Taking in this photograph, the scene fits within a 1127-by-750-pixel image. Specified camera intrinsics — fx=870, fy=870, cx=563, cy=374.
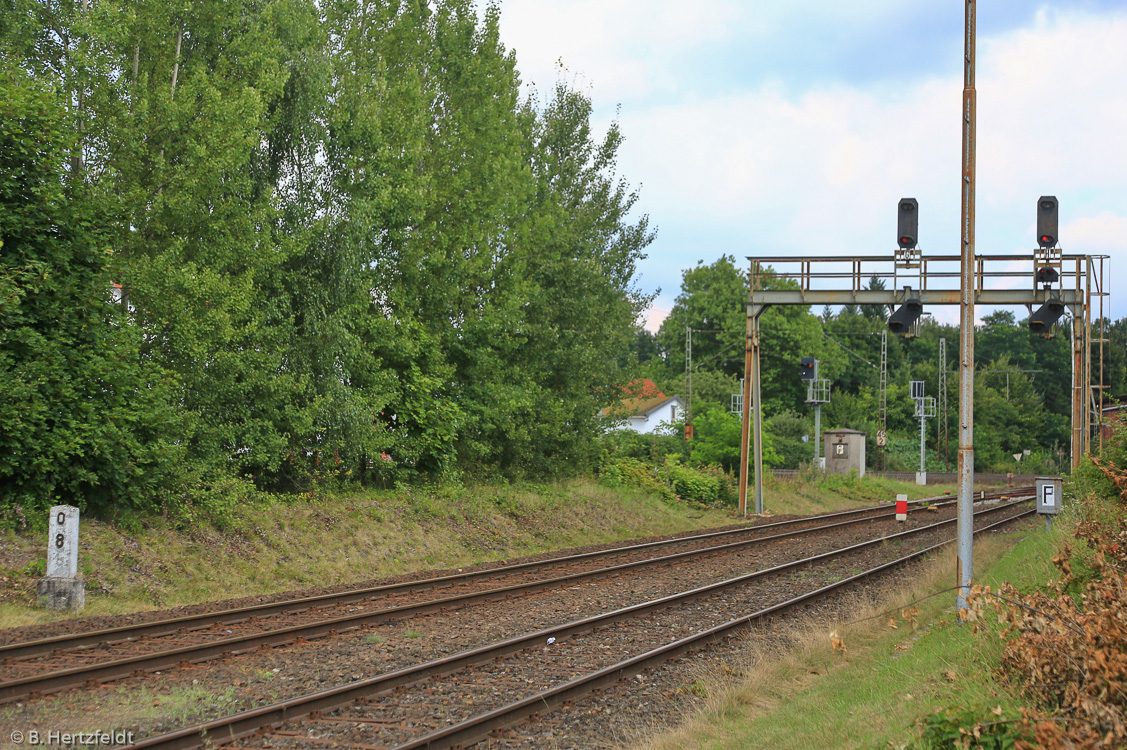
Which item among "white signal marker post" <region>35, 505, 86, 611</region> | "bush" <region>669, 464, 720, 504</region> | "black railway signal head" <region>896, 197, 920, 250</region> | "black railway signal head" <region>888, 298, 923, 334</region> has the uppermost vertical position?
"black railway signal head" <region>896, 197, 920, 250</region>

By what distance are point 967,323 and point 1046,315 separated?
1218 cm

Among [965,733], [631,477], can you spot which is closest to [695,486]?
[631,477]

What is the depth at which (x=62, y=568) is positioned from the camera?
12227 mm

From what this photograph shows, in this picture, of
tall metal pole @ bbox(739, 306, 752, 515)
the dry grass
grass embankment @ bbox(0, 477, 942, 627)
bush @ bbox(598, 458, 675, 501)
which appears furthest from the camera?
bush @ bbox(598, 458, 675, 501)

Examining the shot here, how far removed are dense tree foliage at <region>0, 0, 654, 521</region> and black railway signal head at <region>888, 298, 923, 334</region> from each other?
355 inches

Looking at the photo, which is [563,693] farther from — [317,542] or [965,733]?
[317,542]

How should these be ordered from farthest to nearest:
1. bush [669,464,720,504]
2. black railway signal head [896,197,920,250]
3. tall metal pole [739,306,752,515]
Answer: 1. bush [669,464,720,504]
2. tall metal pole [739,306,752,515]
3. black railway signal head [896,197,920,250]

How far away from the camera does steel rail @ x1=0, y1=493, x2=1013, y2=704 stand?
8070mm

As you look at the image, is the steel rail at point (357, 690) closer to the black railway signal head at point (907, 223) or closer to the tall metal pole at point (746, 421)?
the black railway signal head at point (907, 223)

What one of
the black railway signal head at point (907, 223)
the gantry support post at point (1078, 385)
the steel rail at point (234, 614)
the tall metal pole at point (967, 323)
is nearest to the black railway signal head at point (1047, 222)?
the black railway signal head at point (907, 223)

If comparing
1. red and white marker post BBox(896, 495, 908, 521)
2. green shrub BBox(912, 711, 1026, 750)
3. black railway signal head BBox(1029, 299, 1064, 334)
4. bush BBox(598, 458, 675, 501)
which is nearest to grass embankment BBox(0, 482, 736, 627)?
bush BBox(598, 458, 675, 501)

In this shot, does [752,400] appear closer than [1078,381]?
No

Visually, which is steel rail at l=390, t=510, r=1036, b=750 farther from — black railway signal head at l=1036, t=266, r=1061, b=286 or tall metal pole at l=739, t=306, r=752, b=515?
tall metal pole at l=739, t=306, r=752, b=515

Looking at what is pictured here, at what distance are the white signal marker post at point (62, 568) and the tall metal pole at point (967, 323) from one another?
11989mm
